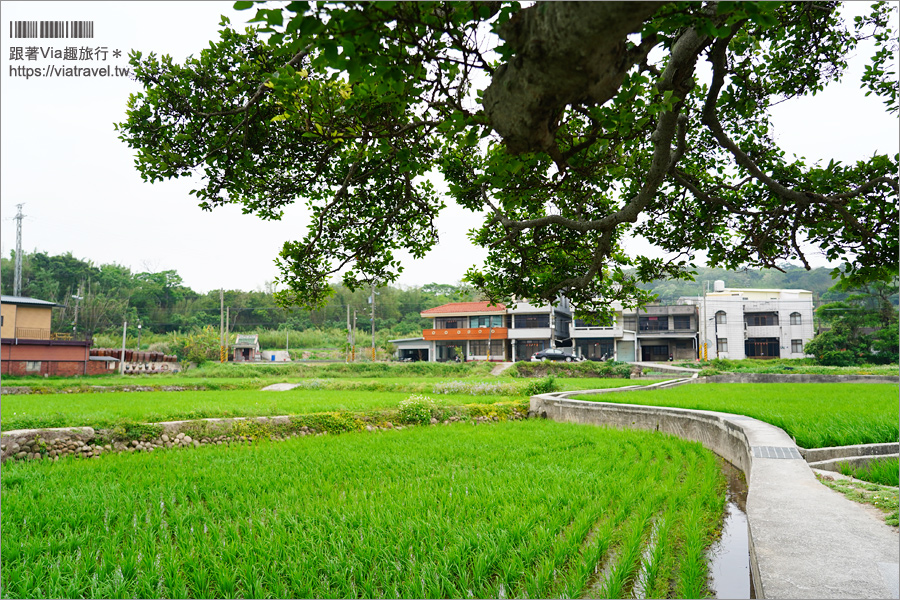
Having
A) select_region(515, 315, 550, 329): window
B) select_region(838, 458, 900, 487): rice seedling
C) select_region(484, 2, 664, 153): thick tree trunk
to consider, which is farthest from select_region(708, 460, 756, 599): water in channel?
select_region(515, 315, 550, 329): window

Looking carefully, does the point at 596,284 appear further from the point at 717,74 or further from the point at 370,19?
the point at 370,19

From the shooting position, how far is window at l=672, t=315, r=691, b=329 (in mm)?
42375

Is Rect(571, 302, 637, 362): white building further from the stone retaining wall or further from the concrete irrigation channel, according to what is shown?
the concrete irrigation channel

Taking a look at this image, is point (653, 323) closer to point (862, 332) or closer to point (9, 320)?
point (862, 332)

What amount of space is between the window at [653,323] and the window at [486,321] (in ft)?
41.4

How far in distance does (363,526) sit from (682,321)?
143ft

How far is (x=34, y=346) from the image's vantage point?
82.8 ft

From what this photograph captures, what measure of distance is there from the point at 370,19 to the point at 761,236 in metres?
5.29

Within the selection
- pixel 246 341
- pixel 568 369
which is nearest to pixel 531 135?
pixel 568 369

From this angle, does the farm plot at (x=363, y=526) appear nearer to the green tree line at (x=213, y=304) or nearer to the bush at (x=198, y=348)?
the green tree line at (x=213, y=304)

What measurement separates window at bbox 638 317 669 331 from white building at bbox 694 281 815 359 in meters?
2.86

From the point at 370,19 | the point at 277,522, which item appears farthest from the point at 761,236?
Answer: the point at 277,522

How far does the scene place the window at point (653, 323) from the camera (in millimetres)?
43062

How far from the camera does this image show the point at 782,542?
2.96 metres
